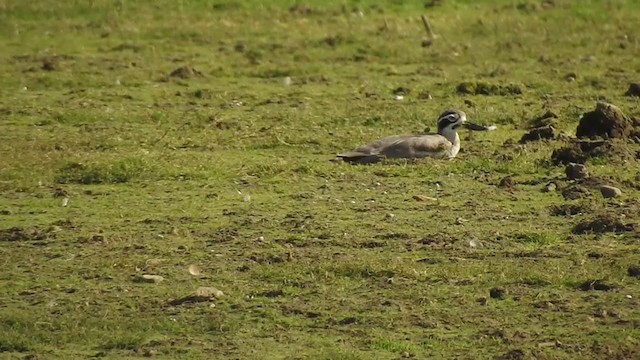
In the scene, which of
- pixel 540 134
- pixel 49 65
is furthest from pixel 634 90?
pixel 49 65

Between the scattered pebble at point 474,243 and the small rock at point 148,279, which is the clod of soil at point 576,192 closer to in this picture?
the scattered pebble at point 474,243

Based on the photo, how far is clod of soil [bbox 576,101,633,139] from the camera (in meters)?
11.3

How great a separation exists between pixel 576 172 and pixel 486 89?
3.64 m

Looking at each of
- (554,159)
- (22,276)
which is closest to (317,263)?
(22,276)

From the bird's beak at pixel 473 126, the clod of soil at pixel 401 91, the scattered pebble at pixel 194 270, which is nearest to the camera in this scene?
the scattered pebble at pixel 194 270

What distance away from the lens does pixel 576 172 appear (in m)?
10.3

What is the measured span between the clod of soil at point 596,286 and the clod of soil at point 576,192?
197cm

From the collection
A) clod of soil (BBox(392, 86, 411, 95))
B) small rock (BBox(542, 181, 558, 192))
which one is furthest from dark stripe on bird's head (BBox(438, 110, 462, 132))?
clod of soil (BBox(392, 86, 411, 95))

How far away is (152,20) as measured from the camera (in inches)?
699

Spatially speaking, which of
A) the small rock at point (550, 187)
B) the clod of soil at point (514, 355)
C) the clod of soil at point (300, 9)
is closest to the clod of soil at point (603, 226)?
the small rock at point (550, 187)

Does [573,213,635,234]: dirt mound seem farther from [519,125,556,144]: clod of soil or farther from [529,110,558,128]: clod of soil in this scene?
[529,110,558,128]: clod of soil

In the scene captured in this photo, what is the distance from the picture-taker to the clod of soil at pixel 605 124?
37.0 feet

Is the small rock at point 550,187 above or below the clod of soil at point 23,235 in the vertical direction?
above

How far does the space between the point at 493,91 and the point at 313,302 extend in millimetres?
6446
